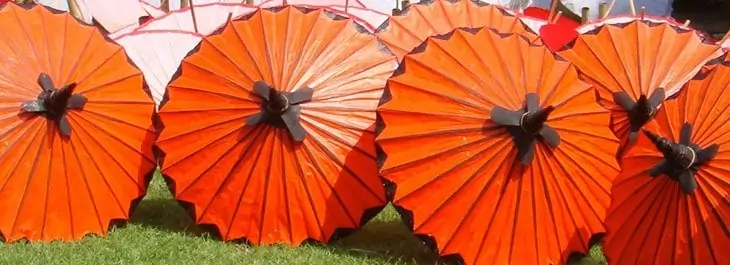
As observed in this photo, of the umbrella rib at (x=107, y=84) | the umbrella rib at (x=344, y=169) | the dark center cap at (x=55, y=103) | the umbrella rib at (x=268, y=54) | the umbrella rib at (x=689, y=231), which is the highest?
the umbrella rib at (x=268, y=54)

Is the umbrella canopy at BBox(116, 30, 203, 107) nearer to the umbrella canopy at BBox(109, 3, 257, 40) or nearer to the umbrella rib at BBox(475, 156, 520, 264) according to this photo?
the umbrella canopy at BBox(109, 3, 257, 40)

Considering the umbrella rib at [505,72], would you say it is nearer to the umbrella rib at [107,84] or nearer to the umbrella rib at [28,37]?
the umbrella rib at [107,84]

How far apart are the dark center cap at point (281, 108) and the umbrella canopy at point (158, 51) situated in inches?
64.9

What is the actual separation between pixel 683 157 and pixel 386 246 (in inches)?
58.6

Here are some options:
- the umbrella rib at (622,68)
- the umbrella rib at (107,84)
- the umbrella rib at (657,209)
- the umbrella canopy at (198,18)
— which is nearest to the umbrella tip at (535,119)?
the umbrella rib at (657,209)

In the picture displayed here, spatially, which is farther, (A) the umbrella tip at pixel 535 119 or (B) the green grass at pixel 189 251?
(B) the green grass at pixel 189 251

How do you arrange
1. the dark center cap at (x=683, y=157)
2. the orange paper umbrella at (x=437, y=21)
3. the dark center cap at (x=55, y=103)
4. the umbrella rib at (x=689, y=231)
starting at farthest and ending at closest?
the orange paper umbrella at (x=437, y=21), the dark center cap at (x=55, y=103), the umbrella rib at (x=689, y=231), the dark center cap at (x=683, y=157)

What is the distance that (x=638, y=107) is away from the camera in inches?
194

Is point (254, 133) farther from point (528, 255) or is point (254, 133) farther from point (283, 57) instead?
point (528, 255)

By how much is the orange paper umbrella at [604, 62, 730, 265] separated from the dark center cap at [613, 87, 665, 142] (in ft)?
1.54

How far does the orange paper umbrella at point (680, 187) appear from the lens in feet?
13.5

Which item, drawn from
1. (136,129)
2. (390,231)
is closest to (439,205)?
(390,231)

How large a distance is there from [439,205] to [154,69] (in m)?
2.52

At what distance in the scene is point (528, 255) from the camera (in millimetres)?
4574
